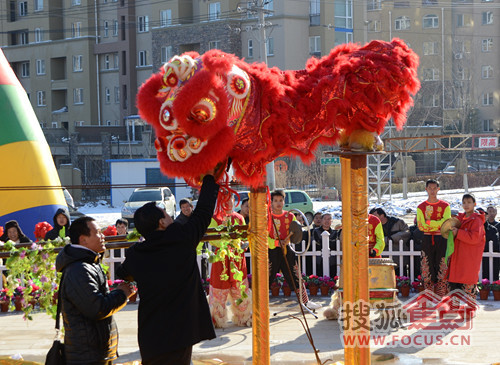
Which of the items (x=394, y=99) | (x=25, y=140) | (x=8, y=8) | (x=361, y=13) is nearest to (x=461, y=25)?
(x=361, y=13)

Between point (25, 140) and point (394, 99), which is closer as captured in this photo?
point (394, 99)

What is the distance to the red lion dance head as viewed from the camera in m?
4.35

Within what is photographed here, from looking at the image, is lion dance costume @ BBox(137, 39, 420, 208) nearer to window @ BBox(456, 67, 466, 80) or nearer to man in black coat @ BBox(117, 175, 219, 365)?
man in black coat @ BBox(117, 175, 219, 365)

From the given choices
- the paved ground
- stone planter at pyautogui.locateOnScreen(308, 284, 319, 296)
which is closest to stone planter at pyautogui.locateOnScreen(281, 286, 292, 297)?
stone planter at pyautogui.locateOnScreen(308, 284, 319, 296)

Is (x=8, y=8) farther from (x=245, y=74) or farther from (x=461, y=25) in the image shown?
(x=245, y=74)

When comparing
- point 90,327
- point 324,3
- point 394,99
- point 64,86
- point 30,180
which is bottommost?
point 90,327

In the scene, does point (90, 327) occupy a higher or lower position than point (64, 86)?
lower

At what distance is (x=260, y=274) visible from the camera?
4902mm

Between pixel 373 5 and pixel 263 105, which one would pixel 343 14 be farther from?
pixel 263 105

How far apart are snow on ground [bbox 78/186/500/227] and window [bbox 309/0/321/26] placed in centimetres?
1008

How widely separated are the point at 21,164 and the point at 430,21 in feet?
108

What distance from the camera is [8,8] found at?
44.7m

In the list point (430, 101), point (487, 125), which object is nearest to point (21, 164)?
point (430, 101)

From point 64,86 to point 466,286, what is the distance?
37.8 meters
